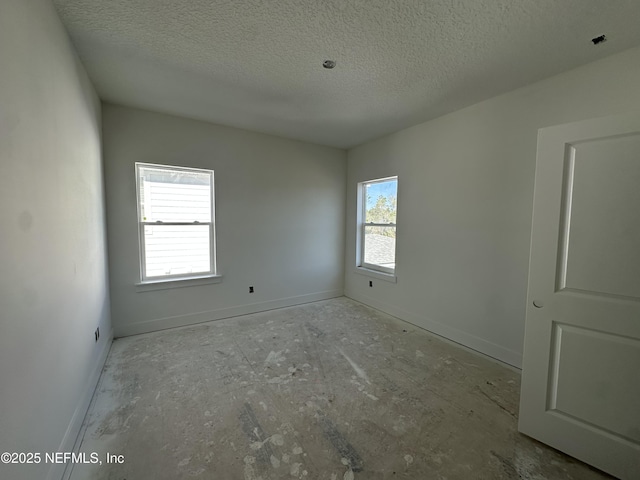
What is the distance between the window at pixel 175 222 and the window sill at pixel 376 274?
2274 mm

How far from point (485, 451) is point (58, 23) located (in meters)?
3.69

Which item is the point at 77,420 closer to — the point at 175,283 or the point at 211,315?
the point at 175,283

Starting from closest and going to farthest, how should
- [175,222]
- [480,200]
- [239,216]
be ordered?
[480,200]
[175,222]
[239,216]

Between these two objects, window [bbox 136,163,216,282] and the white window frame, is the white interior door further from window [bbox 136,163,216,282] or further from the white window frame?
window [bbox 136,163,216,282]

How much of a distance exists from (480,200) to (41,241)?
3.41 meters

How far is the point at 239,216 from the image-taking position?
377 cm

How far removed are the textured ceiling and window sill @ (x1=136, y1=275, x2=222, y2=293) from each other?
2.03 m

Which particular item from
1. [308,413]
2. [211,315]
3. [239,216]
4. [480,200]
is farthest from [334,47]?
[211,315]

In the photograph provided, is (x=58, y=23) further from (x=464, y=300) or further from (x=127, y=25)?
(x=464, y=300)

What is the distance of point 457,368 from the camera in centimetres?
252

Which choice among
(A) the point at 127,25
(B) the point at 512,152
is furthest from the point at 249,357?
(B) the point at 512,152

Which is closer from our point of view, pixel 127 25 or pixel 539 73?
pixel 127 25

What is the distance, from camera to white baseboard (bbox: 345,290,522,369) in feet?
8.52

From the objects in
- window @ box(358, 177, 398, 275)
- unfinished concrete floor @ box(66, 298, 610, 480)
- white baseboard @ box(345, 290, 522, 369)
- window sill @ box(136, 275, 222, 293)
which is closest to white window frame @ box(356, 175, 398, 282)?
window @ box(358, 177, 398, 275)
